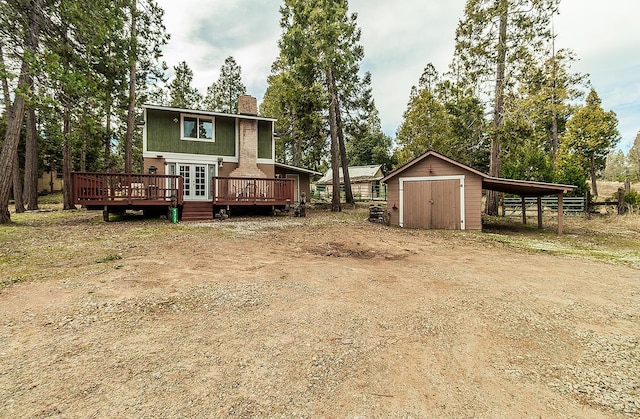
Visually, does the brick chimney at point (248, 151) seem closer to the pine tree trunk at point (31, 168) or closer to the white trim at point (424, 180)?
the white trim at point (424, 180)

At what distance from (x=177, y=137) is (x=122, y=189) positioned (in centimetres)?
482

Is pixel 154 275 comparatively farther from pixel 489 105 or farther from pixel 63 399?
pixel 489 105

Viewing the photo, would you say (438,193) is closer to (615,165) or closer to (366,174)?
(366,174)

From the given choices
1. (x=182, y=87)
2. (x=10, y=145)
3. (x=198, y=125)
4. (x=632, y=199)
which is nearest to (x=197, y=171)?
(x=198, y=125)

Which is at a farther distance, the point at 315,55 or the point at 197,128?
the point at 315,55

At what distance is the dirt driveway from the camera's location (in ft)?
6.70

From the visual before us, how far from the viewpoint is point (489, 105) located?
15.5m

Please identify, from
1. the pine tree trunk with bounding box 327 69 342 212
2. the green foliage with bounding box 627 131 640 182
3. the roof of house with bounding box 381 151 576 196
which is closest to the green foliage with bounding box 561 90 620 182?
the roof of house with bounding box 381 151 576 196

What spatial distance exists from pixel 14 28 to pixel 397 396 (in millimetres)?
15622

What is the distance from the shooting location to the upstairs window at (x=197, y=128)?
51.8ft

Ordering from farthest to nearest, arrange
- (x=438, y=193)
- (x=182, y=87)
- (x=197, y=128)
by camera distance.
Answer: (x=182, y=87) < (x=197, y=128) < (x=438, y=193)

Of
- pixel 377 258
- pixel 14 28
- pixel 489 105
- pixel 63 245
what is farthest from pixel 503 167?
pixel 14 28

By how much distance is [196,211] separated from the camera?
43.1 feet

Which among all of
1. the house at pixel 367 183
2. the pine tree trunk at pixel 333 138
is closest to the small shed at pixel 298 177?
the pine tree trunk at pixel 333 138
